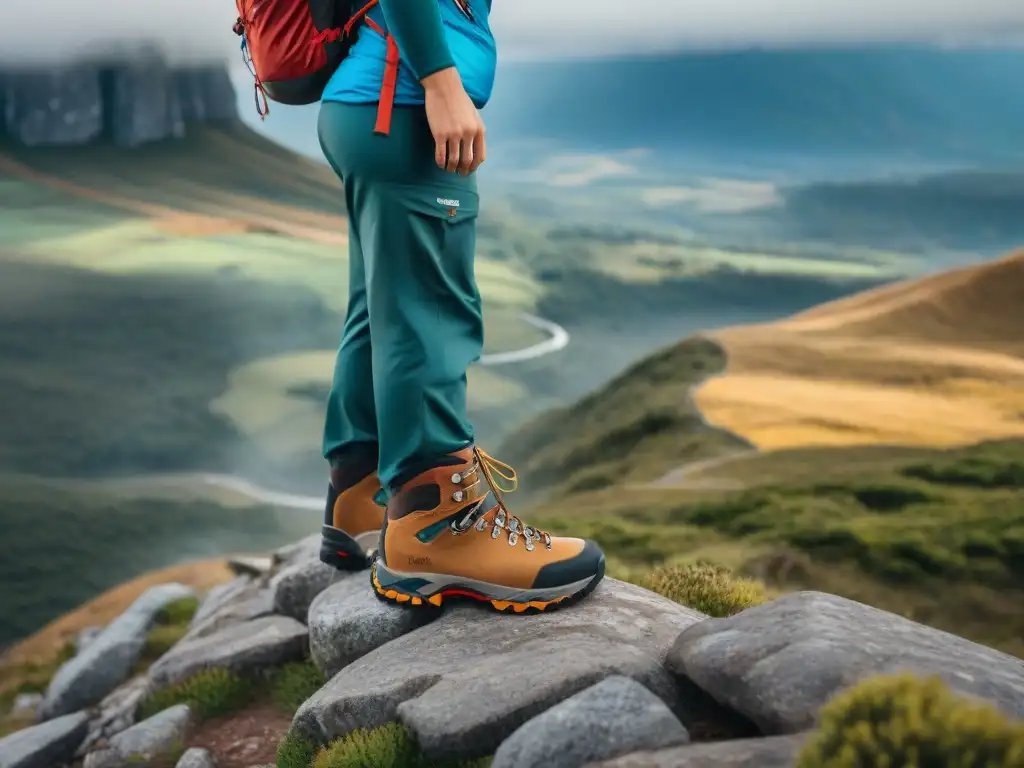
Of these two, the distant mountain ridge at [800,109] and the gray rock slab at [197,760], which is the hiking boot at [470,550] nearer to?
the gray rock slab at [197,760]

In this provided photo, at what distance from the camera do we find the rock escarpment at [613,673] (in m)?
1.75

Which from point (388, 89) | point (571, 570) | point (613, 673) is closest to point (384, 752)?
point (613, 673)

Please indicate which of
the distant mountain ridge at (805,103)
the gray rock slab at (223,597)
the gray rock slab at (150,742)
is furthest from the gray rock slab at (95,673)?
the distant mountain ridge at (805,103)

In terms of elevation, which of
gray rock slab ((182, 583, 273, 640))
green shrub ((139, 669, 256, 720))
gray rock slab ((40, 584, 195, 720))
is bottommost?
gray rock slab ((40, 584, 195, 720))

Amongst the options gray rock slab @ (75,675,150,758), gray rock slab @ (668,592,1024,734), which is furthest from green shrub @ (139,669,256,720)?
gray rock slab @ (668,592,1024,734)

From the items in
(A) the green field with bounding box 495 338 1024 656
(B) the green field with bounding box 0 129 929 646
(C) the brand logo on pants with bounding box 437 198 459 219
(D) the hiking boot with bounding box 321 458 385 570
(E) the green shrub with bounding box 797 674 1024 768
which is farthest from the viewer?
(B) the green field with bounding box 0 129 929 646

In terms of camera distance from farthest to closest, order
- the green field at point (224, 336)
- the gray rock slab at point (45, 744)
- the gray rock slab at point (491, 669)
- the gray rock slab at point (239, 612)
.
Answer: the green field at point (224, 336) < the gray rock slab at point (239, 612) < the gray rock slab at point (45, 744) < the gray rock slab at point (491, 669)

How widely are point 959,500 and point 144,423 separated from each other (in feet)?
43.5

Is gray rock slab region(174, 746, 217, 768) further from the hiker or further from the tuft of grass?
the hiker

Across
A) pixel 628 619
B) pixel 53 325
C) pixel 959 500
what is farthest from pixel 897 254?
pixel 628 619

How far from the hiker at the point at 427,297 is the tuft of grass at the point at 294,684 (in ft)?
2.17

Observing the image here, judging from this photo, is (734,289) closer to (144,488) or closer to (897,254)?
(897,254)

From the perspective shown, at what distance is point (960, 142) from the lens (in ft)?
70.0

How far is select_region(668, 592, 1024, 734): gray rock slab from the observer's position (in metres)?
1.73
